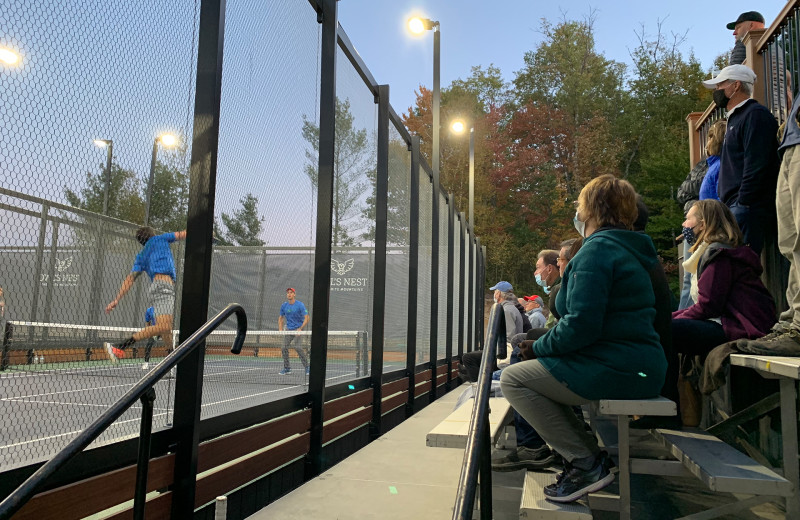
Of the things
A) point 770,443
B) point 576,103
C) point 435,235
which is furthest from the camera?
point 576,103

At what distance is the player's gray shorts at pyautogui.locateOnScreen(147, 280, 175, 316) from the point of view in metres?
2.72

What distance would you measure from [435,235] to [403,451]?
431cm

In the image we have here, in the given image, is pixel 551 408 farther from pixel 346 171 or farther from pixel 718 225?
pixel 346 171

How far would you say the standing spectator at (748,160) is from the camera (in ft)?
12.9

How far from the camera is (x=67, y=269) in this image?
228cm

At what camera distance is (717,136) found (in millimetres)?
4703

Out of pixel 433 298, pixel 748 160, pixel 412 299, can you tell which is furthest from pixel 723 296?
pixel 433 298

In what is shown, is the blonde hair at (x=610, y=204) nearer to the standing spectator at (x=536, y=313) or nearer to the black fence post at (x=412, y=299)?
the black fence post at (x=412, y=299)

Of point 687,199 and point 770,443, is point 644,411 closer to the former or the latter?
point 770,443

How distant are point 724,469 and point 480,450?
1.24 metres

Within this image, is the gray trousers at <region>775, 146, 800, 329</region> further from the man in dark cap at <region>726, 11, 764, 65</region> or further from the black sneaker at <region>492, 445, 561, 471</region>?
the man in dark cap at <region>726, 11, 764, 65</region>

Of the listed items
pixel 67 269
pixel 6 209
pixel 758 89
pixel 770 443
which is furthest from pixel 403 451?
pixel 758 89

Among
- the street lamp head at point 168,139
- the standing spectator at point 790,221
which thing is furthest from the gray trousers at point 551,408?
the street lamp head at point 168,139

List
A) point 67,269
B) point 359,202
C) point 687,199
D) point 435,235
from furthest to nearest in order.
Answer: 1. point 435,235
2. point 687,199
3. point 359,202
4. point 67,269
